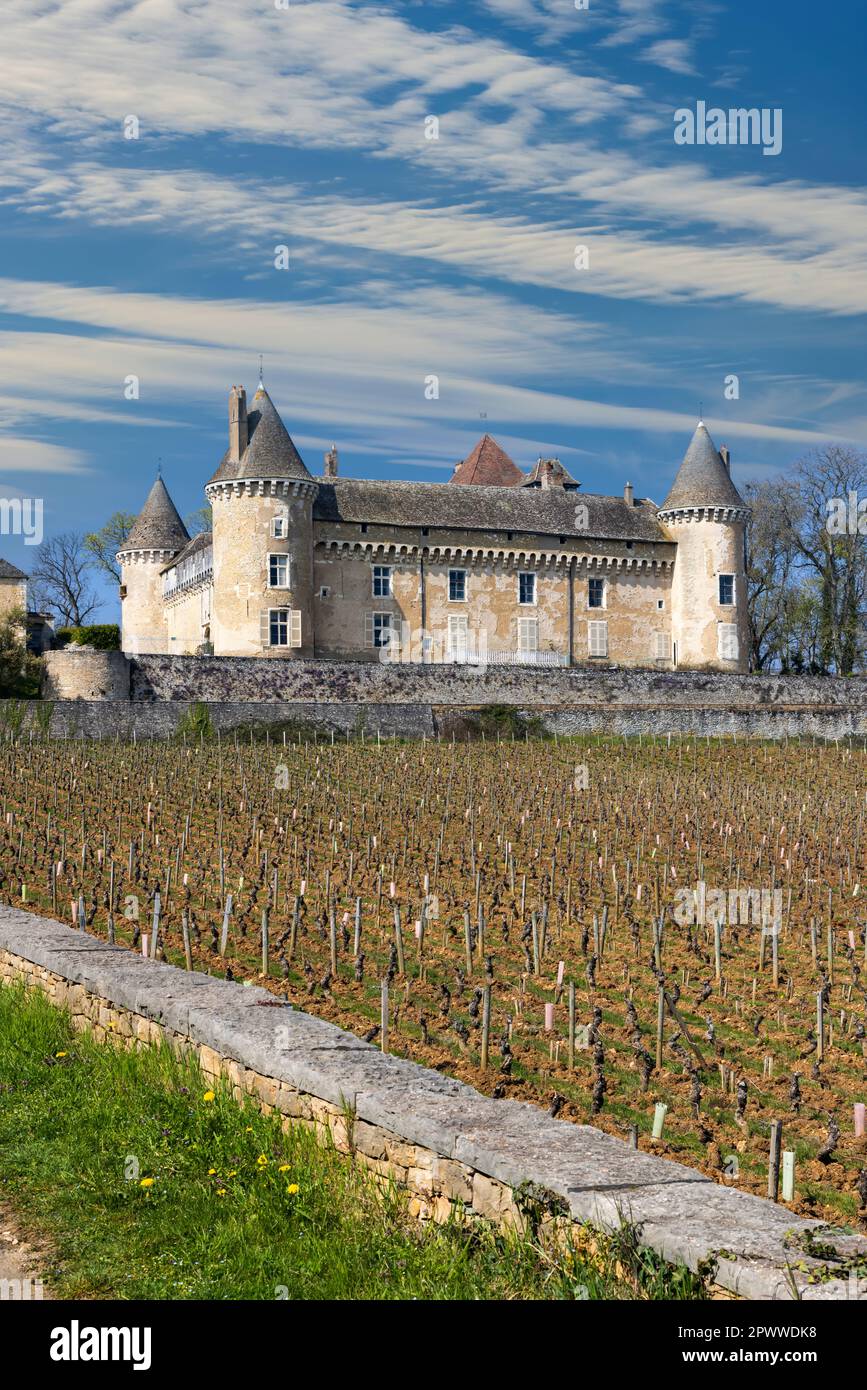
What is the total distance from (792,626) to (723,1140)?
47.8 m

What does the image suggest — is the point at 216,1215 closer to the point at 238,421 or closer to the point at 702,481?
the point at 238,421

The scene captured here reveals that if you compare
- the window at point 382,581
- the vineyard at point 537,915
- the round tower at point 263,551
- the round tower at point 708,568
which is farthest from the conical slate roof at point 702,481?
the vineyard at point 537,915

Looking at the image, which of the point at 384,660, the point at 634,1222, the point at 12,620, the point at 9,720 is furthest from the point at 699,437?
the point at 634,1222

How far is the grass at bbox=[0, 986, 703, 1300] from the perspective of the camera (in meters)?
4.43

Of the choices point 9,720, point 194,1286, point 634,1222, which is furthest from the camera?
point 9,720

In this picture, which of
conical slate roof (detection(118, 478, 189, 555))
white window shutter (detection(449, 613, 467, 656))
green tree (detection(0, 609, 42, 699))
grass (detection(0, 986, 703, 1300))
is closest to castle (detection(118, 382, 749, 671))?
white window shutter (detection(449, 613, 467, 656))

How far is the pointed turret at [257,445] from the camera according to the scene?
4262 cm

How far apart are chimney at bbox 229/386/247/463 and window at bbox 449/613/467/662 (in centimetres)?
915

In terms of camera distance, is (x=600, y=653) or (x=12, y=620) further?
(x=600, y=653)

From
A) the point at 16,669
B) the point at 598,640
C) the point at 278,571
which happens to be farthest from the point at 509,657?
the point at 16,669

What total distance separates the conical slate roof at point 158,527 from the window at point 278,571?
460 inches

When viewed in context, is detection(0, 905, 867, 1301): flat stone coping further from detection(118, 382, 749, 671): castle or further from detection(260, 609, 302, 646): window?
detection(118, 382, 749, 671): castle

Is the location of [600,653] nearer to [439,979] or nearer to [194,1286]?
[439,979]
